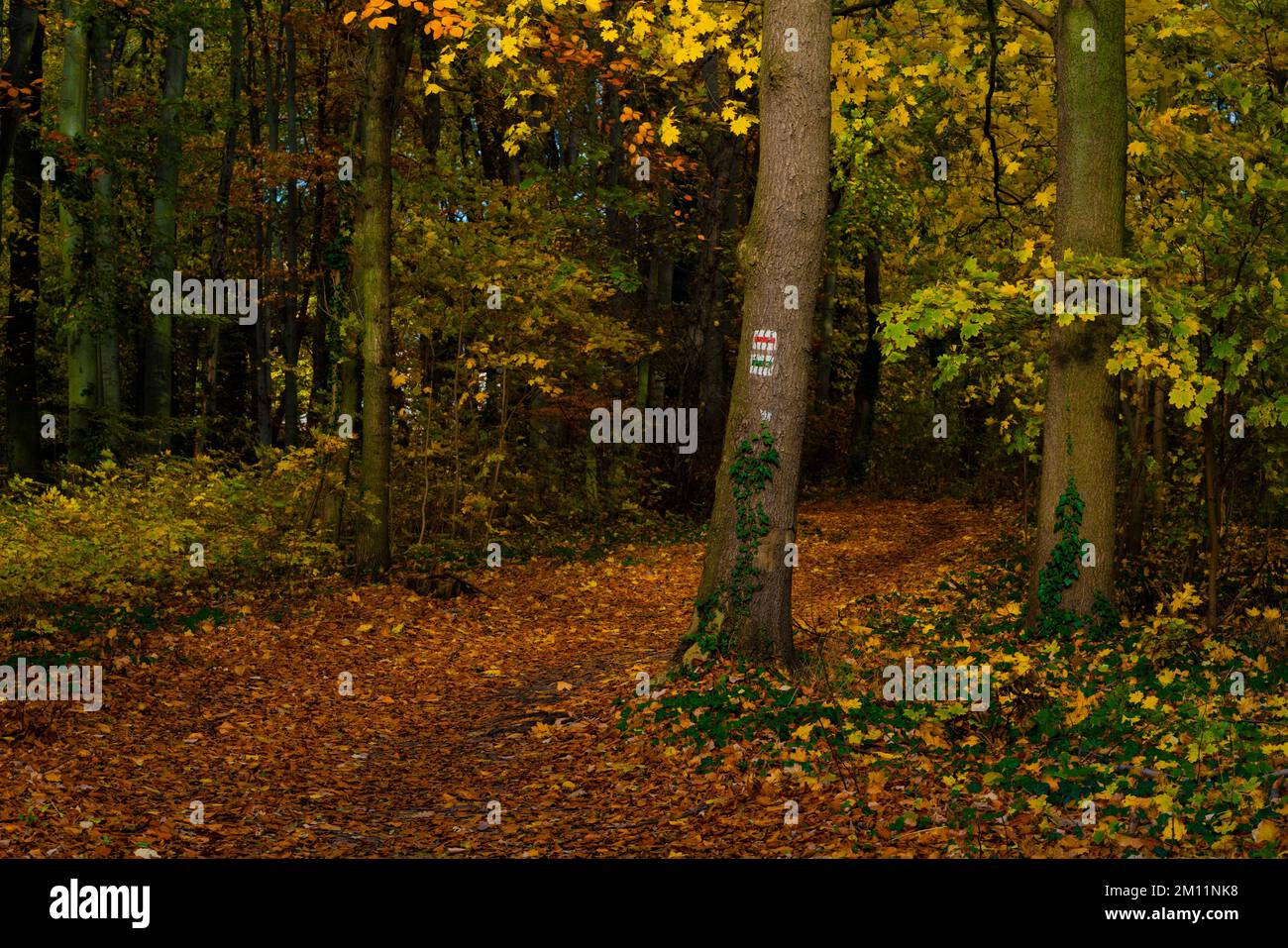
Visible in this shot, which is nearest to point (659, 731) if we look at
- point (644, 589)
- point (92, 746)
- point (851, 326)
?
point (92, 746)

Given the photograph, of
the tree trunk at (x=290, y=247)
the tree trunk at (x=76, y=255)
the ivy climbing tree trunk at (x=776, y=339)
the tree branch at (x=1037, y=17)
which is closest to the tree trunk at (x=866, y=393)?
the tree trunk at (x=290, y=247)

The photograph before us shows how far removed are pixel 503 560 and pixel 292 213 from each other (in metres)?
10.5

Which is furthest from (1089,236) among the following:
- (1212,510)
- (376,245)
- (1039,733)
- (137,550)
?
(137,550)

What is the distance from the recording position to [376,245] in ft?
46.0

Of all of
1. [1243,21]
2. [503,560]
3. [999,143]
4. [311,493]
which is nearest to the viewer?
[1243,21]

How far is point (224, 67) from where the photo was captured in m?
31.4

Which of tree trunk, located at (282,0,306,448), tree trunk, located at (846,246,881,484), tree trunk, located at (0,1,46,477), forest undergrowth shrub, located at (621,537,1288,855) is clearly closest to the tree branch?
forest undergrowth shrub, located at (621,537,1288,855)

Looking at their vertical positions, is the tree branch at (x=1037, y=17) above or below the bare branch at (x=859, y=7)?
below

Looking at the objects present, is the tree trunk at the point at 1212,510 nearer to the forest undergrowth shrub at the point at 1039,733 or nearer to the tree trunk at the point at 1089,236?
the forest undergrowth shrub at the point at 1039,733

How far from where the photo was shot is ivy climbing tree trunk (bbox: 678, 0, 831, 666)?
29.5 ft

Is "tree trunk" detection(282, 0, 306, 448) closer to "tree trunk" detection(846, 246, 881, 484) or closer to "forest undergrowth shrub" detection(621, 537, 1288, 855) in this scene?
"tree trunk" detection(846, 246, 881, 484)

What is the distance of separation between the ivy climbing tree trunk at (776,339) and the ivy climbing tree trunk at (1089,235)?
2.34 meters

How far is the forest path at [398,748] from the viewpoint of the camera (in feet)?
21.6

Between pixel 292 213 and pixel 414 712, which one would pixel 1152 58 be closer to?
pixel 414 712
